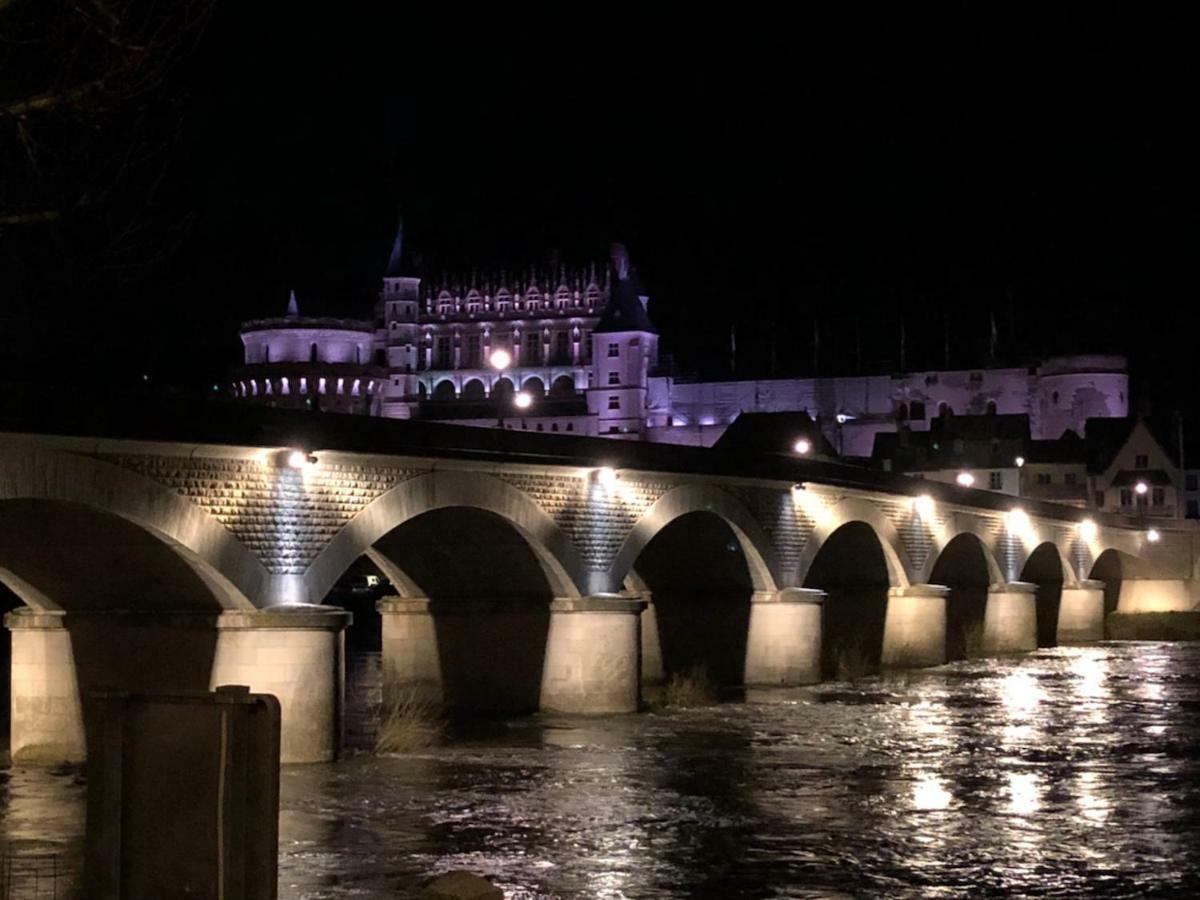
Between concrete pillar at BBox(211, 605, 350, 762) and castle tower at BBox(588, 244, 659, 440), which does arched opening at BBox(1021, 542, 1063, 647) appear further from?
castle tower at BBox(588, 244, 659, 440)

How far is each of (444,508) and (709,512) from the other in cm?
1011

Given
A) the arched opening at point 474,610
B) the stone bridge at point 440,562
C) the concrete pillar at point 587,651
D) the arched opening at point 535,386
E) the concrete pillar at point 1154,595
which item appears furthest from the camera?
the arched opening at point 535,386

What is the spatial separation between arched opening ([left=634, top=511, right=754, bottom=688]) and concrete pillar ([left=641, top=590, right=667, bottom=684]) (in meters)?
0.11

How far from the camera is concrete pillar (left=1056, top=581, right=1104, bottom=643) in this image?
72.9m

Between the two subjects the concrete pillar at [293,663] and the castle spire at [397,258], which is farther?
the castle spire at [397,258]

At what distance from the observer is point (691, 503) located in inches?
1572

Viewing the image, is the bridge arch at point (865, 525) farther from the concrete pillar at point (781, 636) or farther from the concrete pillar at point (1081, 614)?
the concrete pillar at point (1081, 614)

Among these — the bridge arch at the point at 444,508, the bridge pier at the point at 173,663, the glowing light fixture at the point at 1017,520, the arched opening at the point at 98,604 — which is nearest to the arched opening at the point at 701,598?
the bridge arch at the point at 444,508

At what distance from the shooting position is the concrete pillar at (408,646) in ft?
121

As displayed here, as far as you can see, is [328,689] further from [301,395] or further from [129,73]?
[301,395]

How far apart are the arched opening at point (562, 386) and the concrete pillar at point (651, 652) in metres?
98.4

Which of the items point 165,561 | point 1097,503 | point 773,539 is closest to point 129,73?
point 165,561

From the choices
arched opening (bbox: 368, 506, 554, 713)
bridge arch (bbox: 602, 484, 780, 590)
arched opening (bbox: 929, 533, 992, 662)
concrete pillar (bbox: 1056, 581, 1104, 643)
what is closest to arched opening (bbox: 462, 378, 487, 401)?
concrete pillar (bbox: 1056, 581, 1104, 643)

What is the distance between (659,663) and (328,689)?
62.2ft
